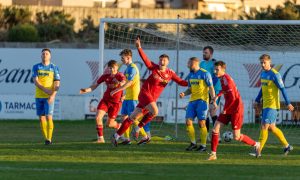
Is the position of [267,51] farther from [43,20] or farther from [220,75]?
[43,20]

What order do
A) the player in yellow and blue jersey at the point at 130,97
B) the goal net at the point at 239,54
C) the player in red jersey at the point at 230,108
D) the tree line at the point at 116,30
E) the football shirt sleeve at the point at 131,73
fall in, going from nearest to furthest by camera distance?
the player in red jersey at the point at 230,108
the football shirt sleeve at the point at 131,73
the player in yellow and blue jersey at the point at 130,97
the goal net at the point at 239,54
the tree line at the point at 116,30

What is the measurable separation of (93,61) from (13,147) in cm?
1310

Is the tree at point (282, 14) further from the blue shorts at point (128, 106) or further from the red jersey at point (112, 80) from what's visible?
the red jersey at point (112, 80)

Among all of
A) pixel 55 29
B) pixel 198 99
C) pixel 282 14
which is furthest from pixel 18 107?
pixel 282 14

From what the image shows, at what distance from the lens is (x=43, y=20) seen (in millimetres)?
47219

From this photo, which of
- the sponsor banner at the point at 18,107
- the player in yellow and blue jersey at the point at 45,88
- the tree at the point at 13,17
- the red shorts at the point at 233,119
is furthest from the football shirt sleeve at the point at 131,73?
the tree at the point at 13,17

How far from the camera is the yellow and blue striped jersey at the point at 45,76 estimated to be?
2184 cm

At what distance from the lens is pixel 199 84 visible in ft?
68.2

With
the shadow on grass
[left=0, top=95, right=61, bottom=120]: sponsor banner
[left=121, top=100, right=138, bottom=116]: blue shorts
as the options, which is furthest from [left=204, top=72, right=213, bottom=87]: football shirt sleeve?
[left=0, top=95, right=61, bottom=120]: sponsor banner

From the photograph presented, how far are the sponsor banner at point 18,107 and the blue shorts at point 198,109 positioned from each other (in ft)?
39.1

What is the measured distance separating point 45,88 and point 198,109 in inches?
Result: 136

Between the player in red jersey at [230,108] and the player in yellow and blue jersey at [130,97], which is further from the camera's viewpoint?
the player in yellow and blue jersey at [130,97]

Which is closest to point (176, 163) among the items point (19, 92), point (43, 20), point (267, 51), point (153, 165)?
point (153, 165)

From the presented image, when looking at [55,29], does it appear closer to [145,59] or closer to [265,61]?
[145,59]
